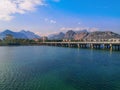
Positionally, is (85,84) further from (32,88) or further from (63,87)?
(32,88)

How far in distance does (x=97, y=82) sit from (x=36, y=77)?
35.2 feet

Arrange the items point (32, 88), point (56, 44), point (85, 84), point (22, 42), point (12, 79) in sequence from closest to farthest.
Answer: point (32, 88)
point (85, 84)
point (12, 79)
point (56, 44)
point (22, 42)

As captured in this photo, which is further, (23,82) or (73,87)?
(23,82)

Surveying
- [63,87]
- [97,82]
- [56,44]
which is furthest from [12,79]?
[56,44]

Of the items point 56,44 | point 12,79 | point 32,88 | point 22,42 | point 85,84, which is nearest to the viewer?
point 32,88

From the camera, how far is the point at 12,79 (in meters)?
26.6

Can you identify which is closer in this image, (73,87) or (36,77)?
(73,87)

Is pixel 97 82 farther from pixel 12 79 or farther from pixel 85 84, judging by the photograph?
pixel 12 79

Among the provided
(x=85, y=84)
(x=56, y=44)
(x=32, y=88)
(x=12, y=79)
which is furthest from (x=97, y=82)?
(x=56, y=44)

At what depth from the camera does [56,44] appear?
6531 inches

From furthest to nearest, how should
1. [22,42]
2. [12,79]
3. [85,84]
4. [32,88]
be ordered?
[22,42] < [12,79] < [85,84] < [32,88]

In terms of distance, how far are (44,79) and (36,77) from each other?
1.84 metres

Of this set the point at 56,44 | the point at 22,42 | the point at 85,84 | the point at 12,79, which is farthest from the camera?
the point at 22,42

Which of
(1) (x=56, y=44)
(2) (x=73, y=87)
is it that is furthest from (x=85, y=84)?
(1) (x=56, y=44)
